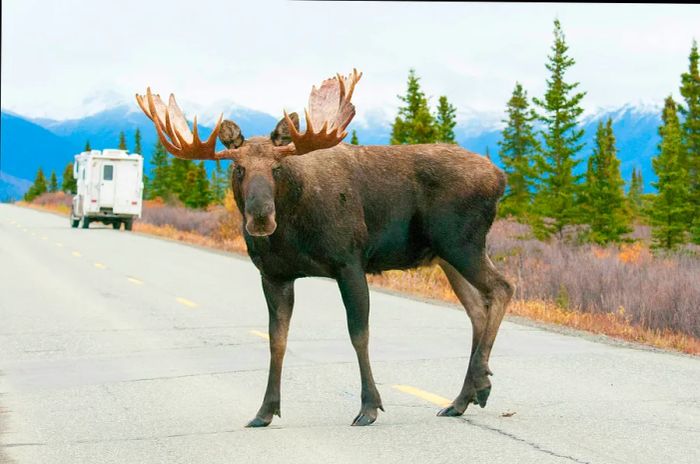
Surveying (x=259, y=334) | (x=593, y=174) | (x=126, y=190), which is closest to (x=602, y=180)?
(x=593, y=174)

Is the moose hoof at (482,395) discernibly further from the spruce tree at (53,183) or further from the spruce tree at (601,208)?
the spruce tree at (53,183)

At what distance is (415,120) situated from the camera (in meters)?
45.1

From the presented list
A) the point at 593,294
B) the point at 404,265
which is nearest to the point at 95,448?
the point at 404,265

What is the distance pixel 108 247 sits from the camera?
29.3 metres

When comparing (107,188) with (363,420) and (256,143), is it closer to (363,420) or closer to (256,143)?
(363,420)

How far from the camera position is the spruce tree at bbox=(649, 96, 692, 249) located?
35.6 metres

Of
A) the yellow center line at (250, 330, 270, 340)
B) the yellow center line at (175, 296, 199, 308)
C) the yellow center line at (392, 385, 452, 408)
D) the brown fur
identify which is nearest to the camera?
the brown fur

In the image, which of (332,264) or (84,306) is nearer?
(332,264)

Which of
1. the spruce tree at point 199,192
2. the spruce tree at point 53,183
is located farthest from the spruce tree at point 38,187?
the spruce tree at point 199,192

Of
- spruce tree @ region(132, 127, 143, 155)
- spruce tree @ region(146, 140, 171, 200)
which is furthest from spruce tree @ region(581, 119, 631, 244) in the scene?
spruce tree @ region(132, 127, 143, 155)

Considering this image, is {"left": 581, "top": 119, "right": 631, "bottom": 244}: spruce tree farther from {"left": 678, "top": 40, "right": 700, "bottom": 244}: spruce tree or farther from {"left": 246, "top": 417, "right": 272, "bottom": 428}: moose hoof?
{"left": 246, "top": 417, "right": 272, "bottom": 428}: moose hoof

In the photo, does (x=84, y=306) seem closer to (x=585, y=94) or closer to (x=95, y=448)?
(x=95, y=448)

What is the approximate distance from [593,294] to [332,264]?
9.16 m

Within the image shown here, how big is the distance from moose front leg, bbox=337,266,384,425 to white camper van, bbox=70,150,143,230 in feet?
122
